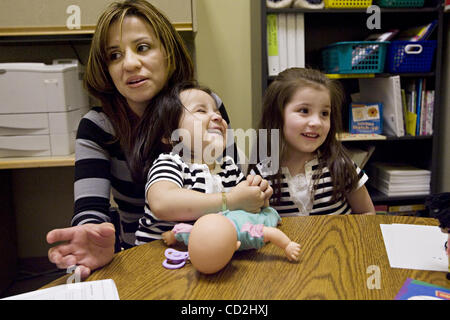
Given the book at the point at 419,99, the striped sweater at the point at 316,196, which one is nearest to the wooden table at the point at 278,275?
the striped sweater at the point at 316,196

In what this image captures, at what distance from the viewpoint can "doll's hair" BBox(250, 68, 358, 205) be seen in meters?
1.25

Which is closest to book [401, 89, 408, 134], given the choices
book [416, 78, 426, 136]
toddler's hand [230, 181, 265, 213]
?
book [416, 78, 426, 136]

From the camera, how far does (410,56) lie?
6.82 ft

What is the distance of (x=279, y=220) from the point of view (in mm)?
905

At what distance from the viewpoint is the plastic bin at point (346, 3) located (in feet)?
6.59

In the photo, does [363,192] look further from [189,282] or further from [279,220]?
[189,282]

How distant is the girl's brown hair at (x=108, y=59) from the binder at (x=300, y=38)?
105 centimetres

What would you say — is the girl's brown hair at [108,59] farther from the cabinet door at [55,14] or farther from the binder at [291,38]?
the binder at [291,38]

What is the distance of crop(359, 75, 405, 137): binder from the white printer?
5.71ft

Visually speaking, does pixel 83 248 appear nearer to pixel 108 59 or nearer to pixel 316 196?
pixel 108 59

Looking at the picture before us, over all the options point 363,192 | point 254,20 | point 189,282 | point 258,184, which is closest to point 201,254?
point 189,282

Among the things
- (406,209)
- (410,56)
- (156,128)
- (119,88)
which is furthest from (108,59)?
(406,209)
